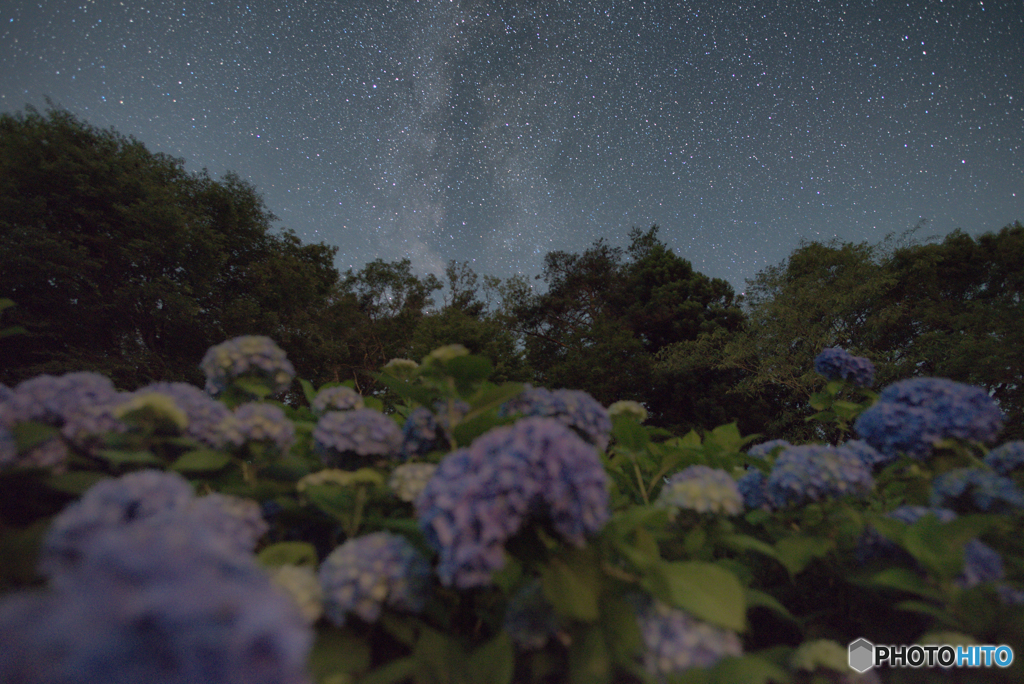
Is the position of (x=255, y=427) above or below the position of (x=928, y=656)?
above

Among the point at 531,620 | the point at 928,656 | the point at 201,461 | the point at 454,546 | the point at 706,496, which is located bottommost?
the point at 928,656

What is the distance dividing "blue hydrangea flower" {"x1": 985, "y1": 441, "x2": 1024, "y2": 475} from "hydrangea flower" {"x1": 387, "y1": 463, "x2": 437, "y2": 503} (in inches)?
67.5

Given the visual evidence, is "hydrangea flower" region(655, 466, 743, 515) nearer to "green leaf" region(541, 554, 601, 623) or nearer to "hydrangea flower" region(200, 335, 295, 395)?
"green leaf" region(541, 554, 601, 623)

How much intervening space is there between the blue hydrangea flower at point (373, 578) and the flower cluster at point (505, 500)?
11cm

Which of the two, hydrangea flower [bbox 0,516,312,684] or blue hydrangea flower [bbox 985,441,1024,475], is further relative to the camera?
blue hydrangea flower [bbox 985,441,1024,475]

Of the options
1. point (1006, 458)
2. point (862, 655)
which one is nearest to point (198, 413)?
point (862, 655)

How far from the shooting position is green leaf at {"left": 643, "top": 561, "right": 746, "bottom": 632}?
74cm

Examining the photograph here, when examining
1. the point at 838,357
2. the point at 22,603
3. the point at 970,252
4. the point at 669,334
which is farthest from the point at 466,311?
the point at 22,603

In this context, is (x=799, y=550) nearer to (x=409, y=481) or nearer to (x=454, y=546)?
(x=454, y=546)

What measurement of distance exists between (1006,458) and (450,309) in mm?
22574

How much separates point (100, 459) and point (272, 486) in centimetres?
48

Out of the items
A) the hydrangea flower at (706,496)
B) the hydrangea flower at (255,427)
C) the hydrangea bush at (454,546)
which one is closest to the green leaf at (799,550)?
the hydrangea bush at (454,546)

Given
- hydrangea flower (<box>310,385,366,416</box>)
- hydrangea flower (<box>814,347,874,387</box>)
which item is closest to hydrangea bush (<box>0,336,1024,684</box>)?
hydrangea flower (<box>310,385,366,416</box>)

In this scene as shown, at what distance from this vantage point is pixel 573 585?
0.74 meters
